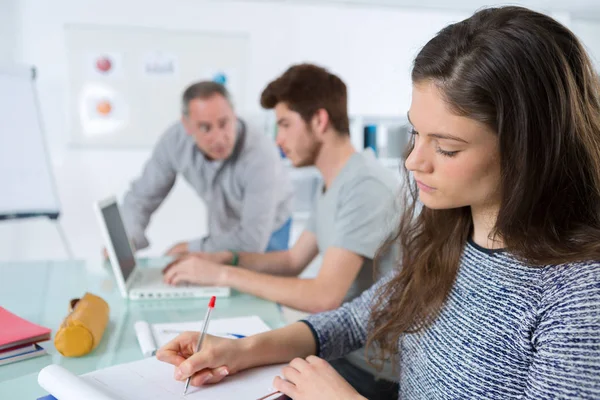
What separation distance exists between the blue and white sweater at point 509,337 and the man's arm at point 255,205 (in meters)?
1.49

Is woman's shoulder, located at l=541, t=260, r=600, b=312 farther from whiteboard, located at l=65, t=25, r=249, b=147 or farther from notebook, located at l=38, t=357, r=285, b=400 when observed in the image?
whiteboard, located at l=65, t=25, r=249, b=147

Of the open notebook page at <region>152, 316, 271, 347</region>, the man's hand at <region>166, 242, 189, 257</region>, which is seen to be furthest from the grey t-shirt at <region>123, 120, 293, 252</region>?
the open notebook page at <region>152, 316, 271, 347</region>

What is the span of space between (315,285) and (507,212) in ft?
2.39

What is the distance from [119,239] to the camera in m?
1.53

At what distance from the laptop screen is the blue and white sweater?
0.80m

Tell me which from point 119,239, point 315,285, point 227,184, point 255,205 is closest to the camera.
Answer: point 315,285

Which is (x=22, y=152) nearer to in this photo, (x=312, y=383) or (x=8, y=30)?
(x=8, y=30)

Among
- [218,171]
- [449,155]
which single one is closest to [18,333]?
[449,155]

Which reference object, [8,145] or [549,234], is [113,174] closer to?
[8,145]

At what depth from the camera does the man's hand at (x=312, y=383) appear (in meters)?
0.79

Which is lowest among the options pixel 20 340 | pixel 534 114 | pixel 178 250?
pixel 178 250

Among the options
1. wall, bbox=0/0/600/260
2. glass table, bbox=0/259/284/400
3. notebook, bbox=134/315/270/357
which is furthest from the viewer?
wall, bbox=0/0/600/260

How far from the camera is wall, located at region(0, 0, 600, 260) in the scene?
12.0ft

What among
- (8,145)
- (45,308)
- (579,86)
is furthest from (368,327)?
(8,145)
